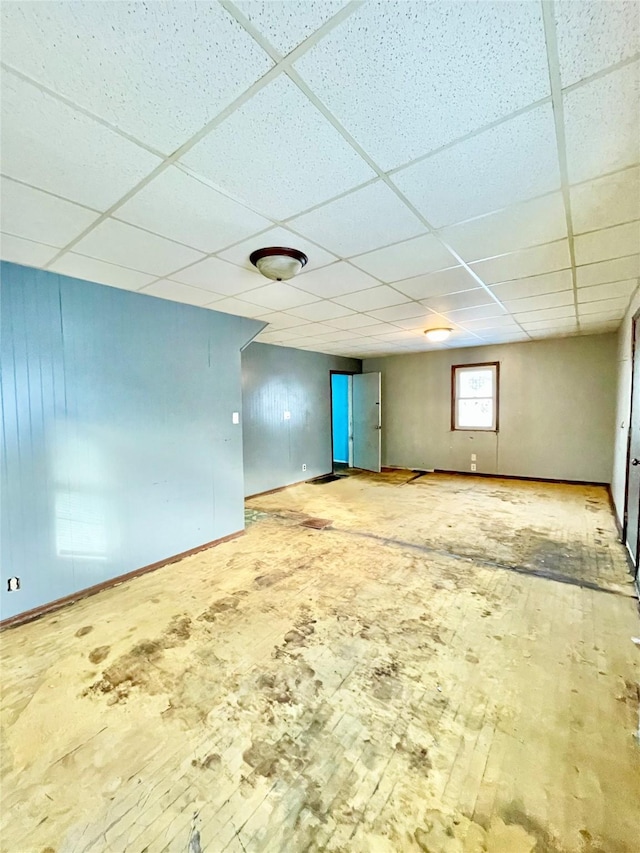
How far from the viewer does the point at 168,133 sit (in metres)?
1.32

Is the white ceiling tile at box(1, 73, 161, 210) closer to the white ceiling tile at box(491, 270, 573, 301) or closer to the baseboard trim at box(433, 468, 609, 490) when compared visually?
the white ceiling tile at box(491, 270, 573, 301)

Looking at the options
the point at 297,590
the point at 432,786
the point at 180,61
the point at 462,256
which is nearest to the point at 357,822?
the point at 432,786

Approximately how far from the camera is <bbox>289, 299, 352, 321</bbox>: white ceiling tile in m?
3.64

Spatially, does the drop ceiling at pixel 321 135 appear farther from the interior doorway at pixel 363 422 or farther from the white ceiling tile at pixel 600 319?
the interior doorway at pixel 363 422

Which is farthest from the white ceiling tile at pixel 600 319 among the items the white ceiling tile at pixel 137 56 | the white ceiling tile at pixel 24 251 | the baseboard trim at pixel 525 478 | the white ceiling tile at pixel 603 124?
the white ceiling tile at pixel 24 251

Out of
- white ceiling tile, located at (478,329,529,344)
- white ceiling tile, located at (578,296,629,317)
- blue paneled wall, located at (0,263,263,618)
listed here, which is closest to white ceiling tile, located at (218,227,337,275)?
blue paneled wall, located at (0,263,263,618)

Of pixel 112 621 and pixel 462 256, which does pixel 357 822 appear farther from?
pixel 462 256

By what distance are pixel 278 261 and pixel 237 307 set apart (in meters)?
1.40

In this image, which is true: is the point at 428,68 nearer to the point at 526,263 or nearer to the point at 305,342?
the point at 526,263

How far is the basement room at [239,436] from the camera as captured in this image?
43.4 inches

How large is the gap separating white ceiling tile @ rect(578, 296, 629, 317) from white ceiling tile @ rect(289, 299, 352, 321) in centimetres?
269

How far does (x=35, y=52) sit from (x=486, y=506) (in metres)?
5.63

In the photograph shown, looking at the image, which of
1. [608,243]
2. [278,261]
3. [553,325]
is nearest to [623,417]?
[553,325]

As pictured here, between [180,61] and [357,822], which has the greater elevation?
[180,61]
